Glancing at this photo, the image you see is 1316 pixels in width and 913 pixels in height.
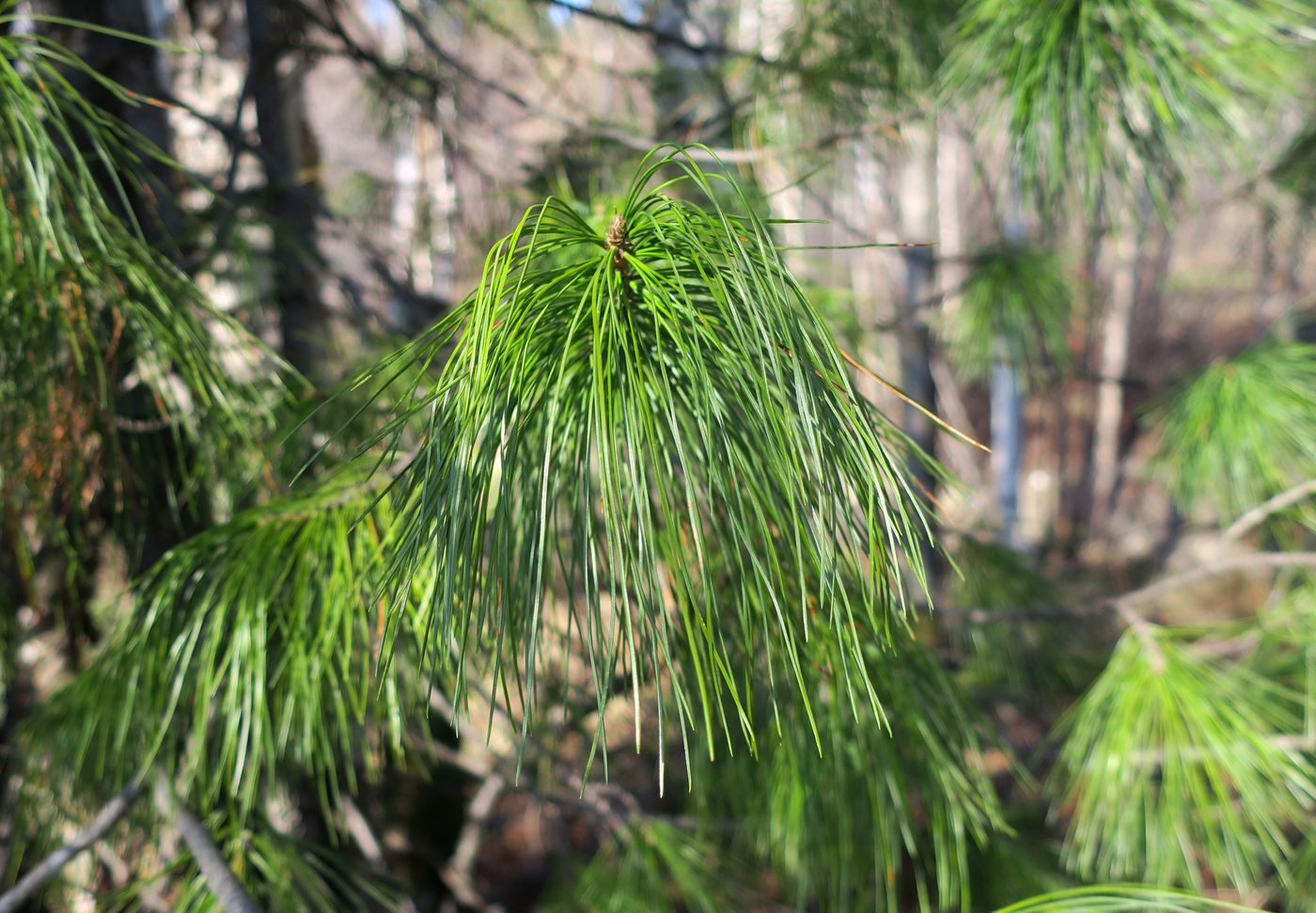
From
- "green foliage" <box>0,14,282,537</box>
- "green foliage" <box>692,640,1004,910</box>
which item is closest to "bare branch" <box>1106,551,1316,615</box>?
"green foliage" <box>692,640,1004,910</box>

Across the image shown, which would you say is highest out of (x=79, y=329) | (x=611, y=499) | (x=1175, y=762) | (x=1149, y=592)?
(x=79, y=329)

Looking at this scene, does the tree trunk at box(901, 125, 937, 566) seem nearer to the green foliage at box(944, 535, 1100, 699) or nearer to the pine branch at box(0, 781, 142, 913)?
the green foliage at box(944, 535, 1100, 699)

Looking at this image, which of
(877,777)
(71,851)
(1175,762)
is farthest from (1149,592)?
(71,851)

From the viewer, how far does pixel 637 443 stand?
1.19 ft

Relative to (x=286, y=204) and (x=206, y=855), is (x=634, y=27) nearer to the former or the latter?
(x=286, y=204)

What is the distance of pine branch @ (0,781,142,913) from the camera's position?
1.88ft

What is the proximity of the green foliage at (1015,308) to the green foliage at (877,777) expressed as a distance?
78 cm

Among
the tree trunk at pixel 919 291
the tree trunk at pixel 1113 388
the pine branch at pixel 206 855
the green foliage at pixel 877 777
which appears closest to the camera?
the pine branch at pixel 206 855

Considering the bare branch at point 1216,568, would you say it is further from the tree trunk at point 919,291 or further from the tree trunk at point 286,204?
the tree trunk at point 286,204

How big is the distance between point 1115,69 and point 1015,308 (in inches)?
25.8

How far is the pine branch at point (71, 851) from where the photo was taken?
1.88 ft

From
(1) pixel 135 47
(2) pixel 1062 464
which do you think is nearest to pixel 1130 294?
(2) pixel 1062 464

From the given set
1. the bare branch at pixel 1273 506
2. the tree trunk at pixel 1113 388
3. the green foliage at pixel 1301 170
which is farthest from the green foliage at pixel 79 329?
the tree trunk at pixel 1113 388

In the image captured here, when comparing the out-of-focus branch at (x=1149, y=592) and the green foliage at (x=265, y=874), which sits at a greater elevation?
the out-of-focus branch at (x=1149, y=592)
